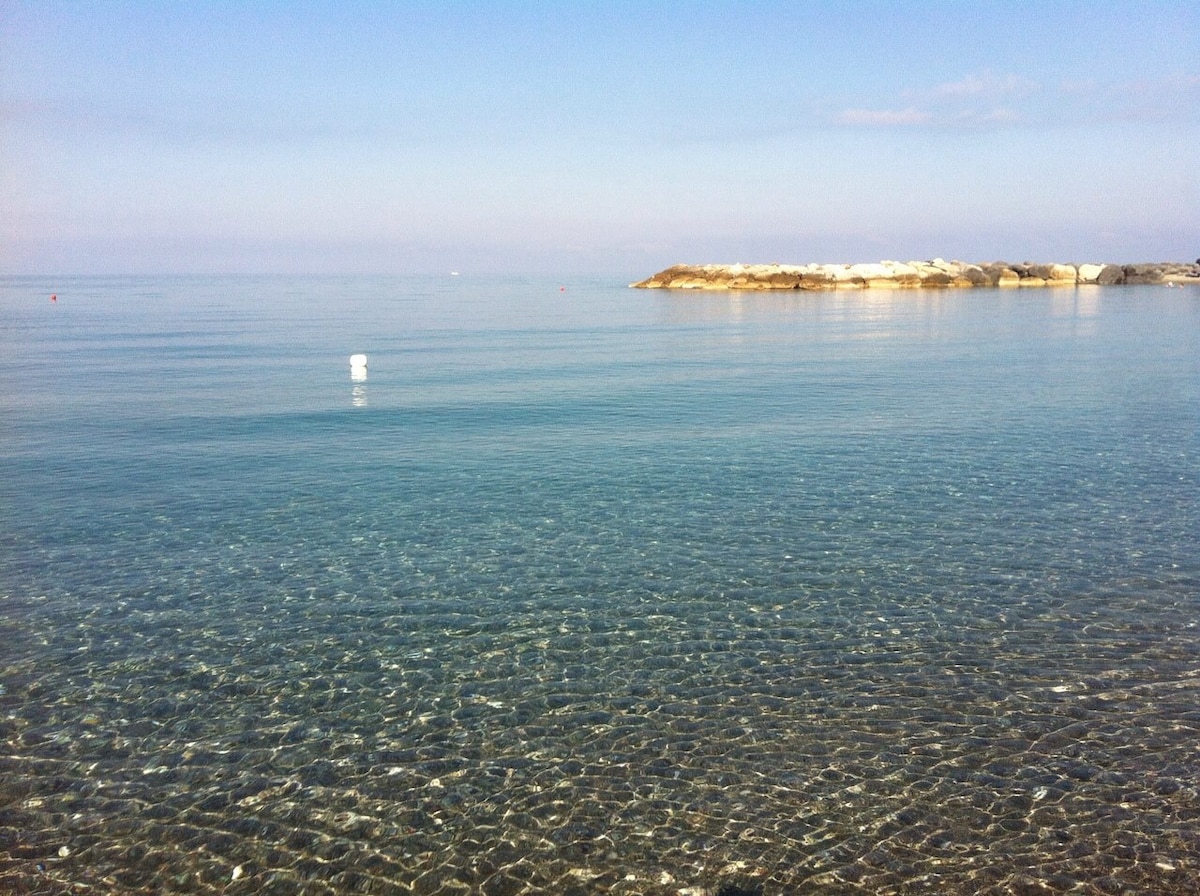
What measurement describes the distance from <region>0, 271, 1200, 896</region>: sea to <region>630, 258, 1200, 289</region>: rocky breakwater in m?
107

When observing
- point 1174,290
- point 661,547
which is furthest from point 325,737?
point 1174,290

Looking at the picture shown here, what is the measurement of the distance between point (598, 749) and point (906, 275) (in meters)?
140

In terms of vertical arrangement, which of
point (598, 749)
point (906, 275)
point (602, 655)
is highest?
point (906, 275)

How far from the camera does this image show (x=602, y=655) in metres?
13.5

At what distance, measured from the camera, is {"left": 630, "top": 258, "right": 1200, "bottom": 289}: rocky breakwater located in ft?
446

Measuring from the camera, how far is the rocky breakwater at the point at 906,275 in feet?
446

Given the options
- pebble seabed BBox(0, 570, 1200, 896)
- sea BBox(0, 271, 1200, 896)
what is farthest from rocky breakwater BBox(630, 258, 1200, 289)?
pebble seabed BBox(0, 570, 1200, 896)

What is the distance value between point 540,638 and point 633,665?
1691 millimetres

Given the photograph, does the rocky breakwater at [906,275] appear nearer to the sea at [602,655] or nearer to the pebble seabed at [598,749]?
the sea at [602,655]

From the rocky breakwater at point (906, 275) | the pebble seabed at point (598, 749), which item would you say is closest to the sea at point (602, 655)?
the pebble seabed at point (598, 749)

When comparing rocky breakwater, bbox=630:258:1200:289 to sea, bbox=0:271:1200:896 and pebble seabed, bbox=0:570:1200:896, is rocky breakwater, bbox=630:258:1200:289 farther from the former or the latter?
pebble seabed, bbox=0:570:1200:896

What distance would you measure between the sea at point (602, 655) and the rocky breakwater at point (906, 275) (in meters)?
107

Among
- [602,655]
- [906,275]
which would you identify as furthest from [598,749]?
[906,275]

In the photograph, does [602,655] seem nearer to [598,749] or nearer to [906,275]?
[598,749]
